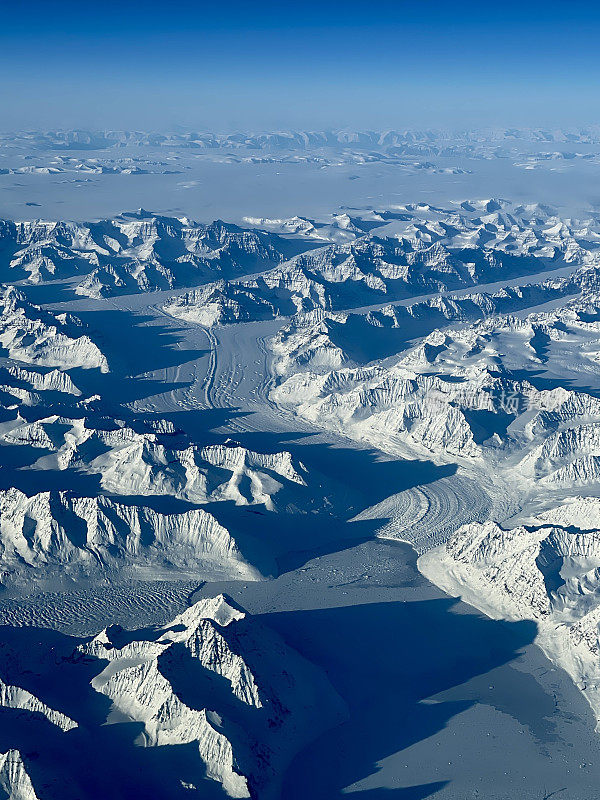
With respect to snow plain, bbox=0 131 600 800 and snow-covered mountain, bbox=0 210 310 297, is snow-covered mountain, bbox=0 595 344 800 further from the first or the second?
snow-covered mountain, bbox=0 210 310 297

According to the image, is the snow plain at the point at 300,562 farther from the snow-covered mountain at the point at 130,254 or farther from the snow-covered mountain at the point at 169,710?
the snow-covered mountain at the point at 130,254

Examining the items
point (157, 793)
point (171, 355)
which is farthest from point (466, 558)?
point (171, 355)

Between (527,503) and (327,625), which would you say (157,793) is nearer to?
(327,625)

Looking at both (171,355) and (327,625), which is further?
(171,355)

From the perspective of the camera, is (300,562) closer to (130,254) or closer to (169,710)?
(169,710)

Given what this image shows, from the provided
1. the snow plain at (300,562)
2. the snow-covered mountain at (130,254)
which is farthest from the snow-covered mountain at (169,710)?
the snow-covered mountain at (130,254)

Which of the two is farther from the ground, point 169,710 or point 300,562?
point 169,710

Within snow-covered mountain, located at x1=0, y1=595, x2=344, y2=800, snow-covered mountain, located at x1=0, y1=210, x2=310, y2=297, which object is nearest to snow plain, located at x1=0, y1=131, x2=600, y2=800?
snow-covered mountain, located at x1=0, y1=595, x2=344, y2=800

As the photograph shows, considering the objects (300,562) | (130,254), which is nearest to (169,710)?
(300,562)
